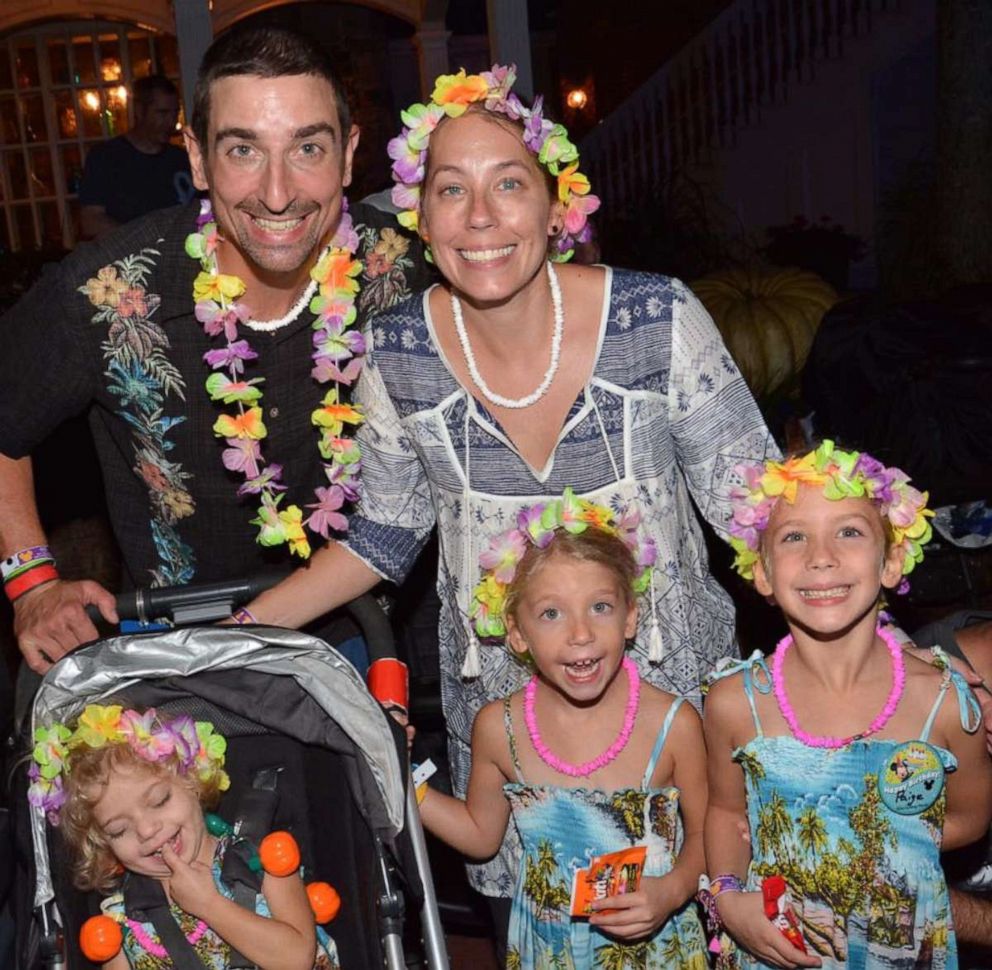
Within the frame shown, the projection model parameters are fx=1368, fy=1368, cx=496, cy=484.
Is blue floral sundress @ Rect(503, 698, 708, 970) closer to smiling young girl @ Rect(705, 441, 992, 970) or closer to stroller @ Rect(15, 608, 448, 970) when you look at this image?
smiling young girl @ Rect(705, 441, 992, 970)

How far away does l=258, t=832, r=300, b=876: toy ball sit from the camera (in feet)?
7.91

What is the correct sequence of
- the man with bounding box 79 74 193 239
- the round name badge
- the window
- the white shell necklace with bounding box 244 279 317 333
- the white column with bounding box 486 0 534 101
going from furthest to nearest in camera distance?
1. the window
2. the white column with bounding box 486 0 534 101
3. the man with bounding box 79 74 193 239
4. the white shell necklace with bounding box 244 279 317 333
5. the round name badge

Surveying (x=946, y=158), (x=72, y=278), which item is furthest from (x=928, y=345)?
(x=946, y=158)

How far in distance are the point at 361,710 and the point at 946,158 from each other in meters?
5.33

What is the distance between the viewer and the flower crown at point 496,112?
8.27 ft

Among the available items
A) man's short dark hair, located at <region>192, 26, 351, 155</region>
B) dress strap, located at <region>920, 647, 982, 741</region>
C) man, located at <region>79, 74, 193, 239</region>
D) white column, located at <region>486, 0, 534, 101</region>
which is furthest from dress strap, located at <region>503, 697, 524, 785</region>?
white column, located at <region>486, 0, 534, 101</region>

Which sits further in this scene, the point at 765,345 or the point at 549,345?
the point at 765,345

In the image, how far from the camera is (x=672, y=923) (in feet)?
8.72

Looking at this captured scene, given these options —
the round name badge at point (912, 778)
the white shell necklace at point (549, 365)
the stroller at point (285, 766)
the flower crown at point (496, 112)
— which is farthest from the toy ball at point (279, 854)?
the flower crown at point (496, 112)

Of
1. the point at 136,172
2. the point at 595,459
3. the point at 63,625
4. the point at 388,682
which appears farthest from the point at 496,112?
the point at 136,172

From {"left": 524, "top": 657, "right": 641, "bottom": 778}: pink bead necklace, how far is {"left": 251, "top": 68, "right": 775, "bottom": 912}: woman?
6cm

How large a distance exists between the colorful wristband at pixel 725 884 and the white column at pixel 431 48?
30.8ft

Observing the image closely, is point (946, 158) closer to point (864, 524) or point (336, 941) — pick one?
point (864, 524)

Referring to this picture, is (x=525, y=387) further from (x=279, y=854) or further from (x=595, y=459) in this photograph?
(x=279, y=854)
